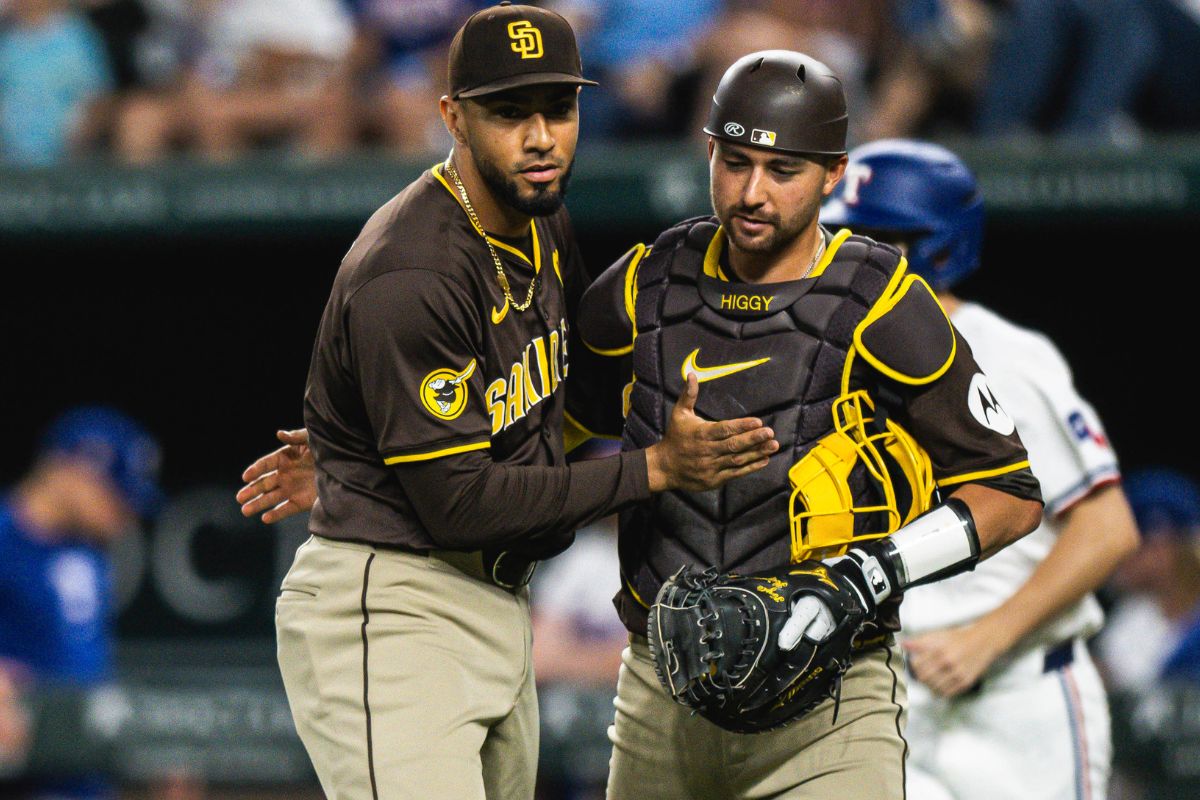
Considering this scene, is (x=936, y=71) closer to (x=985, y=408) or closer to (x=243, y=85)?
(x=243, y=85)

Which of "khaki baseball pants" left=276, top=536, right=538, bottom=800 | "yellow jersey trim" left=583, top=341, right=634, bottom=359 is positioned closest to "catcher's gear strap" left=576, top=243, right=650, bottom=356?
"yellow jersey trim" left=583, top=341, right=634, bottom=359

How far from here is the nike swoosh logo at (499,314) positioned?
311 cm

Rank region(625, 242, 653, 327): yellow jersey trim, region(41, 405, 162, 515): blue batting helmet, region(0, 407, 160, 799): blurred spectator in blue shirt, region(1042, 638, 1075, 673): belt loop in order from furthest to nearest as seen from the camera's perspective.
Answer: region(41, 405, 162, 515): blue batting helmet
region(0, 407, 160, 799): blurred spectator in blue shirt
region(1042, 638, 1075, 673): belt loop
region(625, 242, 653, 327): yellow jersey trim

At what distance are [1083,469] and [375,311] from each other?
1581 millimetres

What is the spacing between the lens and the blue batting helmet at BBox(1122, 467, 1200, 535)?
21.2 ft

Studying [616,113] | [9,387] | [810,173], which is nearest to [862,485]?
[810,173]

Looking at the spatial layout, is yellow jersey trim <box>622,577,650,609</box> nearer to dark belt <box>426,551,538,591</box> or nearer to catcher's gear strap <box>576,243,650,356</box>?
dark belt <box>426,551,538,591</box>

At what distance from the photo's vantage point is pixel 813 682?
2967 mm

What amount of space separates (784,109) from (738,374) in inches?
17.0

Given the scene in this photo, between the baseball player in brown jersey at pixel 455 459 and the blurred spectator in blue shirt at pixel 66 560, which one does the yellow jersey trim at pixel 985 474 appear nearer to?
the baseball player in brown jersey at pixel 455 459

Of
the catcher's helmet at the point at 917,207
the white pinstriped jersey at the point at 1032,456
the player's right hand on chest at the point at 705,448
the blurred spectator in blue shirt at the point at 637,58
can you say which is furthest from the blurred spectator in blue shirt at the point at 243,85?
the player's right hand on chest at the point at 705,448

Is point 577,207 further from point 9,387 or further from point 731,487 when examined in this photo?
point 731,487

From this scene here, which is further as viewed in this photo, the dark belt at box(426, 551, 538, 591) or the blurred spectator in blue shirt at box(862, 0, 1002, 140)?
the blurred spectator in blue shirt at box(862, 0, 1002, 140)

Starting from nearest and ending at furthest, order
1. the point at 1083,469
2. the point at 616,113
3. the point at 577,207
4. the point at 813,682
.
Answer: the point at 813,682 < the point at 1083,469 < the point at 577,207 < the point at 616,113
